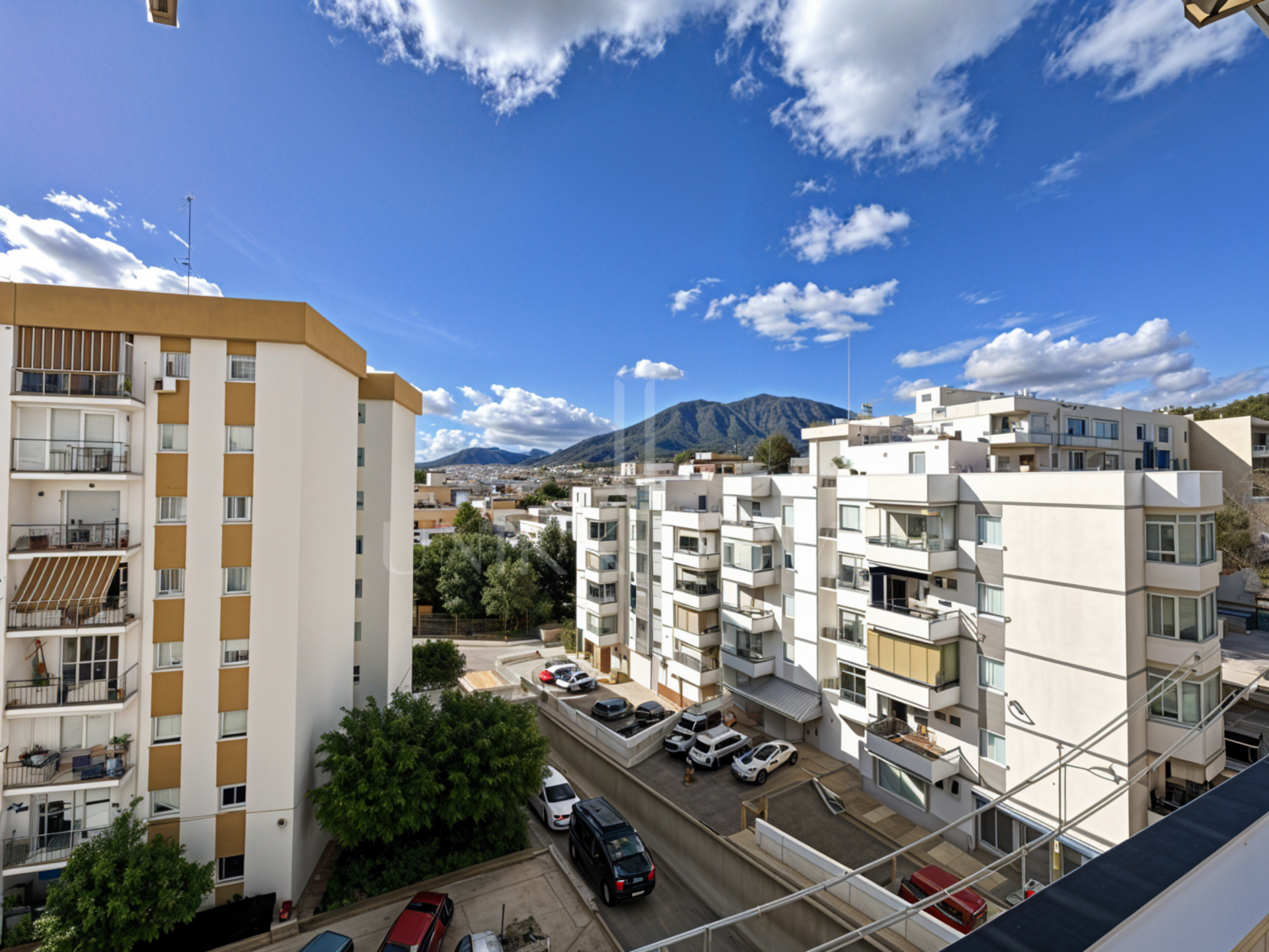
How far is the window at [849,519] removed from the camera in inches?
704

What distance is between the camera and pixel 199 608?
37.6 feet

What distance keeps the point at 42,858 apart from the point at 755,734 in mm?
19006

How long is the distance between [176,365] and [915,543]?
1860cm

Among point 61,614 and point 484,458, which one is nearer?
point 61,614

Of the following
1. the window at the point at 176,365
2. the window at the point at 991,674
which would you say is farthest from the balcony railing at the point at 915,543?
the window at the point at 176,365

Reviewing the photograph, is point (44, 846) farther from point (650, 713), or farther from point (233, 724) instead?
point (650, 713)

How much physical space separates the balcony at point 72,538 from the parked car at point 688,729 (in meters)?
16.3

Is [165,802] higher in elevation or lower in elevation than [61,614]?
lower

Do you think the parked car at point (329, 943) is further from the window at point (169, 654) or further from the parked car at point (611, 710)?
the parked car at point (611, 710)

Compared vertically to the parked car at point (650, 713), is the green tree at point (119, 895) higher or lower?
higher

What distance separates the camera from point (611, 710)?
22234 millimetres

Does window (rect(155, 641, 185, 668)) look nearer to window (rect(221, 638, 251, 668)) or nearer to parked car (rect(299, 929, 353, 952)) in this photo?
window (rect(221, 638, 251, 668))

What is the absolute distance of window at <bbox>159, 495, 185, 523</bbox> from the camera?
37.4 ft

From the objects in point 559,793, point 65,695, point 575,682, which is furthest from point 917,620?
point 65,695
